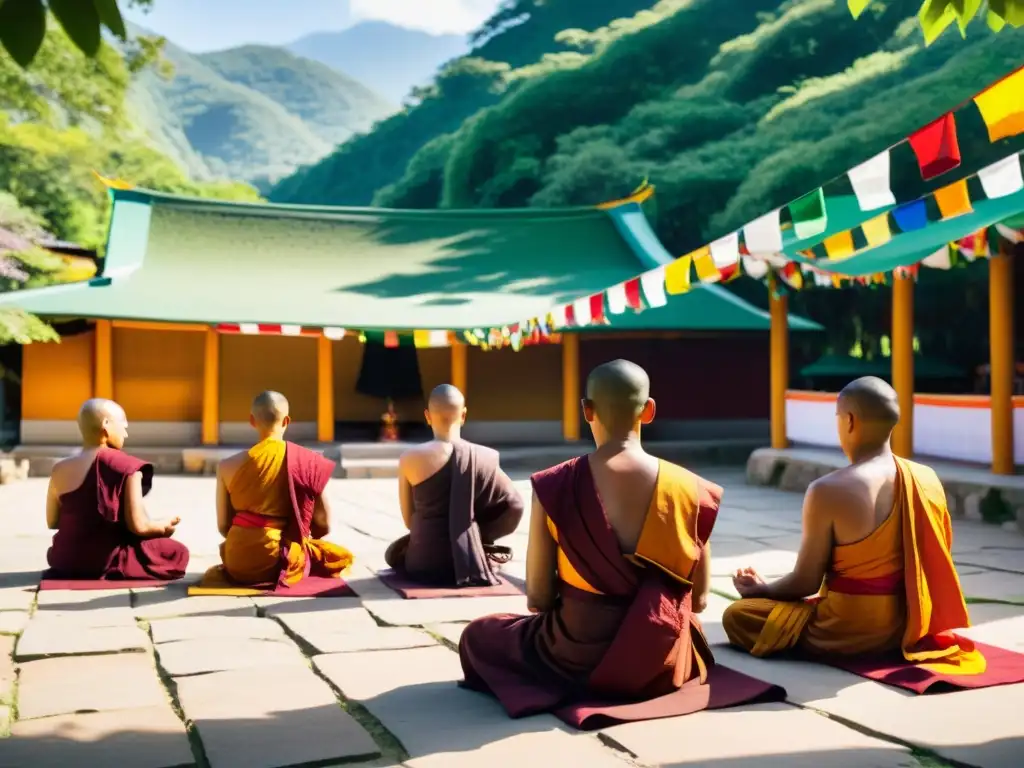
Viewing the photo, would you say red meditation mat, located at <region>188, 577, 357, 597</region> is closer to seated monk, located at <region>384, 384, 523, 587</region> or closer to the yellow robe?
seated monk, located at <region>384, 384, 523, 587</region>

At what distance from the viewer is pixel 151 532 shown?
5.87 metres

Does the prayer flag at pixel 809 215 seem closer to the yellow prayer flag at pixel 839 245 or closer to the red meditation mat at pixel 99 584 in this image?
the yellow prayer flag at pixel 839 245

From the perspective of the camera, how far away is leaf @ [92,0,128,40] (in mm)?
2291

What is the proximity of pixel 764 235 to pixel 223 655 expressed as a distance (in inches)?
168

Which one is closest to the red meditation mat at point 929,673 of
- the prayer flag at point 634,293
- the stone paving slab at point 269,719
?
the stone paving slab at point 269,719

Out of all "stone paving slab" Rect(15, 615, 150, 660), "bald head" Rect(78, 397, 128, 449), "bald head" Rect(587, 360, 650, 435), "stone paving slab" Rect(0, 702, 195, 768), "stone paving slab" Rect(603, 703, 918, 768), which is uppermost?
"bald head" Rect(587, 360, 650, 435)

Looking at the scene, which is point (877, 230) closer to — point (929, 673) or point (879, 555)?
point (879, 555)

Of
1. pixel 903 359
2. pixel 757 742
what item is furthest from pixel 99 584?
pixel 903 359

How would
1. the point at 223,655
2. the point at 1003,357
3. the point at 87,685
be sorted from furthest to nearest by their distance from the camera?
the point at 1003,357, the point at 223,655, the point at 87,685

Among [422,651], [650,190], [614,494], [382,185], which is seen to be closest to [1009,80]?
[614,494]

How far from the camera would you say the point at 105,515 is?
18.6 feet

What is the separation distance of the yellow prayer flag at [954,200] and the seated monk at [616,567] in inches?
117

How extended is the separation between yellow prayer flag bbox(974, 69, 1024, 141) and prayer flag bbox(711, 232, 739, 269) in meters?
3.15

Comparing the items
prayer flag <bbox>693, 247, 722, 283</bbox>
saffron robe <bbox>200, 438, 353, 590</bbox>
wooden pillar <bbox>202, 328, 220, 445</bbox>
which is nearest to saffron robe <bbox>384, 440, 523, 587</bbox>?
saffron robe <bbox>200, 438, 353, 590</bbox>
